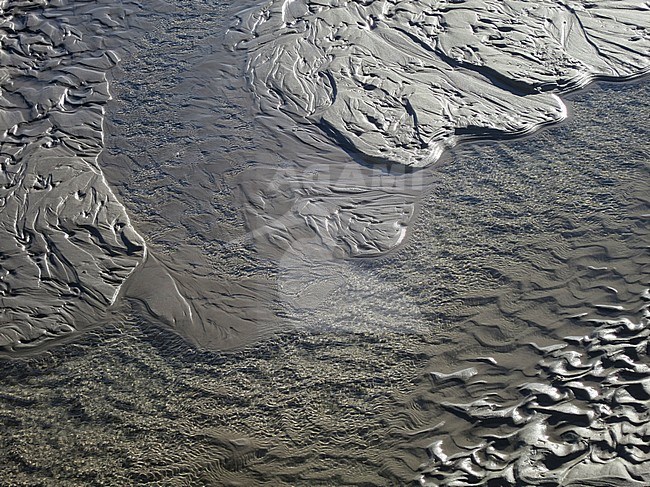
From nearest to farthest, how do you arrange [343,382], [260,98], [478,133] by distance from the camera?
[343,382]
[478,133]
[260,98]

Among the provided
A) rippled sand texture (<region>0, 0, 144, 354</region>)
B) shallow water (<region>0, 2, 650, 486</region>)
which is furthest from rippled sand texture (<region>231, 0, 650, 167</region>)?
rippled sand texture (<region>0, 0, 144, 354</region>)

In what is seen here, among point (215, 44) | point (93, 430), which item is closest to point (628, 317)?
point (93, 430)

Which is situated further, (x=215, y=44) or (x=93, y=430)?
(x=215, y=44)

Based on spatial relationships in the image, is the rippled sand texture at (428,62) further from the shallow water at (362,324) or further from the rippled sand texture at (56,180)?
the rippled sand texture at (56,180)

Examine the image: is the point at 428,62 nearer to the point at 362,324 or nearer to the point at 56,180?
the point at 362,324

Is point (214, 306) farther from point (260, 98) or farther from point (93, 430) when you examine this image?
point (260, 98)

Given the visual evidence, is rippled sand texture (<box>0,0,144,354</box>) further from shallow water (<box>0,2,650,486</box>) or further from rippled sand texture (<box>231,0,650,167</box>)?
rippled sand texture (<box>231,0,650,167</box>)

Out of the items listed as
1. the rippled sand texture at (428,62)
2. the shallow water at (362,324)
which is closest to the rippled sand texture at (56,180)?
the shallow water at (362,324)
